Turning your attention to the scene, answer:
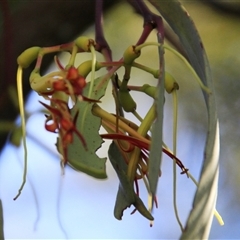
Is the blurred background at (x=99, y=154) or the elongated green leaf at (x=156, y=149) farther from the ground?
the elongated green leaf at (x=156, y=149)

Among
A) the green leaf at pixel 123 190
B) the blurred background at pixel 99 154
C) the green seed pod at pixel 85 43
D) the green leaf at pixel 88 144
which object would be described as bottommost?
the blurred background at pixel 99 154

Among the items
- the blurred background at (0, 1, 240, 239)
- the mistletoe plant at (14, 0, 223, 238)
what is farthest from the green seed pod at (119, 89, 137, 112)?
the blurred background at (0, 1, 240, 239)

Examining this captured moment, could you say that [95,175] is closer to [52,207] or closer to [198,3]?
[52,207]

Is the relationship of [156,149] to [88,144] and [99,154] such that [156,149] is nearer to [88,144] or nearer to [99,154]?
[88,144]

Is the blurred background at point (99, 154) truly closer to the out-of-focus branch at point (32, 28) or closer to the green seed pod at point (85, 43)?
the out-of-focus branch at point (32, 28)

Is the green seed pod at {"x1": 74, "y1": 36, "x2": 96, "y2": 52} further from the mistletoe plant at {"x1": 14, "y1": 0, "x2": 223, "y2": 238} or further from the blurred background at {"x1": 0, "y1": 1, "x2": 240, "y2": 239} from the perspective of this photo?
the blurred background at {"x1": 0, "y1": 1, "x2": 240, "y2": 239}

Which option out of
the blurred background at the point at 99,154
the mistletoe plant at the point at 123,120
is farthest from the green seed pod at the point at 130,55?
the blurred background at the point at 99,154

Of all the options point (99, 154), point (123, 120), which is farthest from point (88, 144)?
point (99, 154)

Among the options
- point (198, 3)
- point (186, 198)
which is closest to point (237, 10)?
point (198, 3)
